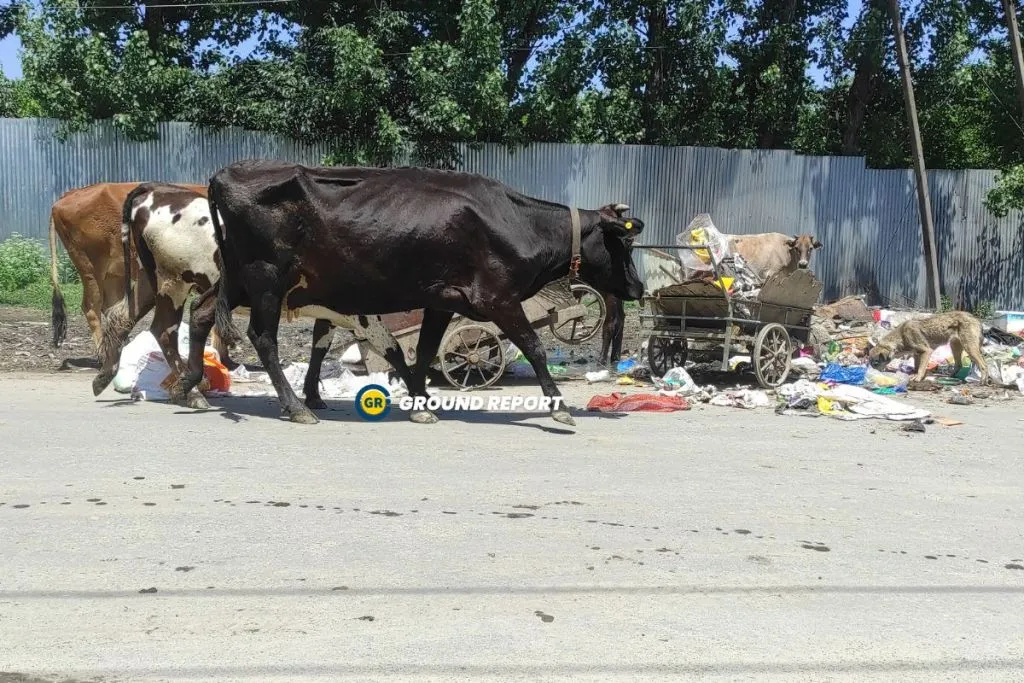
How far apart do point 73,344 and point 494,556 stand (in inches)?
413

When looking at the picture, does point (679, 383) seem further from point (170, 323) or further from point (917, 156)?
point (917, 156)

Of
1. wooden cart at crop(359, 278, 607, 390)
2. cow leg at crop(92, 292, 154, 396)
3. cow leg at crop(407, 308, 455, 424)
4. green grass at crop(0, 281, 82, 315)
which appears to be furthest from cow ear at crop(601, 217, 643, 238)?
green grass at crop(0, 281, 82, 315)

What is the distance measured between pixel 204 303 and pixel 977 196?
57.7ft

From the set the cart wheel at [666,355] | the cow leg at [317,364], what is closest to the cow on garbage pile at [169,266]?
the cow leg at [317,364]

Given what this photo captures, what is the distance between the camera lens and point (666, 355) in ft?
44.6

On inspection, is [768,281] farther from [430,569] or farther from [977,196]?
[977,196]

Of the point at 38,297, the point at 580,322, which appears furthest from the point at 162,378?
the point at 38,297

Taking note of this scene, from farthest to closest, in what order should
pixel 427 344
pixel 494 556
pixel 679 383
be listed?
pixel 679 383
pixel 427 344
pixel 494 556

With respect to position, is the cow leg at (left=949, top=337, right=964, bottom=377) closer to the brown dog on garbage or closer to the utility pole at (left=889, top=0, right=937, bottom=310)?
the brown dog on garbage

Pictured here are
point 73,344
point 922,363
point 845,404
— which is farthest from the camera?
point 73,344

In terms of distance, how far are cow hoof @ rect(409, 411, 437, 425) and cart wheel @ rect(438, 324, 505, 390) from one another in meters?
2.28

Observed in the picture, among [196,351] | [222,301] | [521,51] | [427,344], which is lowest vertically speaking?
[196,351]

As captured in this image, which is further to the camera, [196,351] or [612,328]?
[612,328]

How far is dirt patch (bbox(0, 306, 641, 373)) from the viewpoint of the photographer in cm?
1308
